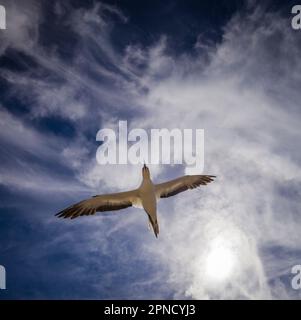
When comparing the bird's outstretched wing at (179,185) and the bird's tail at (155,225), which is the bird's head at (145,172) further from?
the bird's tail at (155,225)

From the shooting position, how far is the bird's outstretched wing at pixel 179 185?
22219 mm

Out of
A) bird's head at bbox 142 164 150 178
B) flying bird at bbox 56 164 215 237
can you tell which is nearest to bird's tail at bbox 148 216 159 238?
flying bird at bbox 56 164 215 237

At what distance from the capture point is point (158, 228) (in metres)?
20.9

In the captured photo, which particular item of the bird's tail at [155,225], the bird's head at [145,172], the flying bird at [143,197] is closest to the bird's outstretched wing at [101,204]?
the flying bird at [143,197]

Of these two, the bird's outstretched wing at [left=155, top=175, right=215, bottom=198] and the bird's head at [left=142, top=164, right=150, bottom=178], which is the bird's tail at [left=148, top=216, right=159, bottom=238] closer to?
the bird's outstretched wing at [left=155, top=175, right=215, bottom=198]

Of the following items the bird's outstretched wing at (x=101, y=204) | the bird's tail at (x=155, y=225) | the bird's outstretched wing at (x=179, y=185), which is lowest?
the bird's tail at (x=155, y=225)

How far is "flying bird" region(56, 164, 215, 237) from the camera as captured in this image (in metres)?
21.5

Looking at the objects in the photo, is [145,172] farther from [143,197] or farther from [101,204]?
[101,204]
